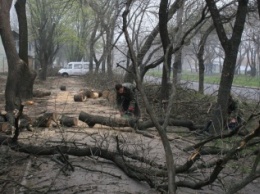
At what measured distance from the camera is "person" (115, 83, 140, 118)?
31.2 feet

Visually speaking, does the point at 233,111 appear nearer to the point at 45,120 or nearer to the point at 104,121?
the point at 104,121

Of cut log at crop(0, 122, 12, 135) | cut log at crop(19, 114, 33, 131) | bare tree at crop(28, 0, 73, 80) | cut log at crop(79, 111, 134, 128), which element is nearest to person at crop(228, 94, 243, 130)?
cut log at crop(79, 111, 134, 128)

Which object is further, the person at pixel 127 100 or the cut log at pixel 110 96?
the cut log at pixel 110 96

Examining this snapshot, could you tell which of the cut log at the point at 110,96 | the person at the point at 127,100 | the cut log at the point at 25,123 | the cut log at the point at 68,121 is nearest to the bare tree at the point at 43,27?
the cut log at the point at 110,96

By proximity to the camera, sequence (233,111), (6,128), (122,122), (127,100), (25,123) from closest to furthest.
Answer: (6,128) < (25,123) < (122,122) < (233,111) < (127,100)

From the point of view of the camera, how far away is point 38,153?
20.5 feet

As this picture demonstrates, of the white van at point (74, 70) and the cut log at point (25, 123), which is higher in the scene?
→ the white van at point (74, 70)

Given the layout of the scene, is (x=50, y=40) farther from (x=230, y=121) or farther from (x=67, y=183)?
(x=67, y=183)

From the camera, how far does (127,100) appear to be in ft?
31.9

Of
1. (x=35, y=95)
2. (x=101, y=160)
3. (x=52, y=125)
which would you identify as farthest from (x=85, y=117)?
(x=35, y=95)

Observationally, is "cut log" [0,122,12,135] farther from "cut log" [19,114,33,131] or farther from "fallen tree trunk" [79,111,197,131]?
"fallen tree trunk" [79,111,197,131]

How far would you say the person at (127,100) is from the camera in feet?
31.2

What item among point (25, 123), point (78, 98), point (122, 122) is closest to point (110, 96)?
point (78, 98)

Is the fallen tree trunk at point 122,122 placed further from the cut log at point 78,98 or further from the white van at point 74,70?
the white van at point 74,70
